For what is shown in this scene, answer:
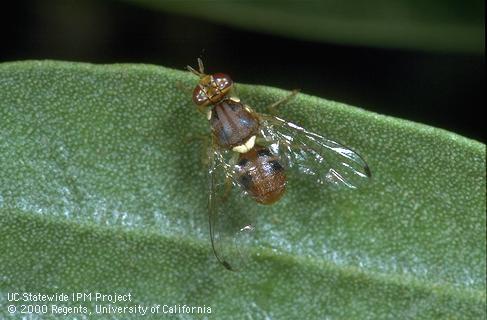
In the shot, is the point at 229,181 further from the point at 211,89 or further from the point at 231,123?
the point at 211,89

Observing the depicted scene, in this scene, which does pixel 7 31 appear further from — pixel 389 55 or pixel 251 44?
pixel 389 55

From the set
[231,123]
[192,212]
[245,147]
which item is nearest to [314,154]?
[245,147]

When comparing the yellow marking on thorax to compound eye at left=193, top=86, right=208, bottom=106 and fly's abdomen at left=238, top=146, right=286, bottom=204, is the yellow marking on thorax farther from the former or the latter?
compound eye at left=193, top=86, right=208, bottom=106

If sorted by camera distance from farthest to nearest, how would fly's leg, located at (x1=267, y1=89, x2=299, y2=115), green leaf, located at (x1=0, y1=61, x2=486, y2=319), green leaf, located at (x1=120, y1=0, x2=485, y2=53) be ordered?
1. green leaf, located at (x1=120, y1=0, x2=485, y2=53)
2. fly's leg, located at (x1=267, y1=89, x2=299, y2=115)
3. green leaf, located at (x1=0, y1=61, x2=486, y2=319)

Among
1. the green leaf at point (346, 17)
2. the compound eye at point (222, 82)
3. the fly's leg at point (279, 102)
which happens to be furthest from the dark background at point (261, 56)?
the fly's leg at point (279, 102)

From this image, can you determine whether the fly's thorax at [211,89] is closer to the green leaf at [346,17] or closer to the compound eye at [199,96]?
the compound eye at [199,96]

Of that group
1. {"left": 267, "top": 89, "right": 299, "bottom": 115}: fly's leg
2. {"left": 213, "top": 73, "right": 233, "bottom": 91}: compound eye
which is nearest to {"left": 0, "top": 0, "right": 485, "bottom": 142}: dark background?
{"left": 213, "top": 73, "right": 233, "bottom": 91}: compound eye

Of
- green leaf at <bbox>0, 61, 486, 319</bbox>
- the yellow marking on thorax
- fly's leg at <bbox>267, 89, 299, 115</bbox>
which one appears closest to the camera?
green leaf at <bbox>0, 61, 486, 319</bbox>
